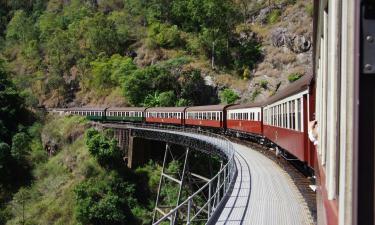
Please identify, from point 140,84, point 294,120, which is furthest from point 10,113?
point 294,120

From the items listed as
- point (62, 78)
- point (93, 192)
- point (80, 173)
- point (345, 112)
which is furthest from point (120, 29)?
point (345, 112)

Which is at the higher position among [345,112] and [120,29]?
[120,29]

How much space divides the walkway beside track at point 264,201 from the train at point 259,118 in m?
0.91

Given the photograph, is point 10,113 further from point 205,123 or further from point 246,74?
point 246,74

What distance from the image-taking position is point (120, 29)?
232 ft

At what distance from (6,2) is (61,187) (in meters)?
92.9

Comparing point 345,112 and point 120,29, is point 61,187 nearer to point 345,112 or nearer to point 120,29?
point 345,112

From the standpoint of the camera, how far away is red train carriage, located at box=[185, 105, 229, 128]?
103 ft

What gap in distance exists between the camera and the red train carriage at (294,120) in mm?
9825

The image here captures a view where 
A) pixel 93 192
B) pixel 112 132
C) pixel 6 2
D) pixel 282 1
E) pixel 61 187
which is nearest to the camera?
pixel 93 192

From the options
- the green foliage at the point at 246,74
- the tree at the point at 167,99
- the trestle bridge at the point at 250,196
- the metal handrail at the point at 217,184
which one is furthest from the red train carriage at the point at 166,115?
the green foliage at the point at 246,74

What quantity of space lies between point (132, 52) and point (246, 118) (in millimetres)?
44375

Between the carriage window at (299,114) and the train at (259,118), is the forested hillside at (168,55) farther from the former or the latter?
the carriage window at (299,114)

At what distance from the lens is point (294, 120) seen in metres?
11.9
